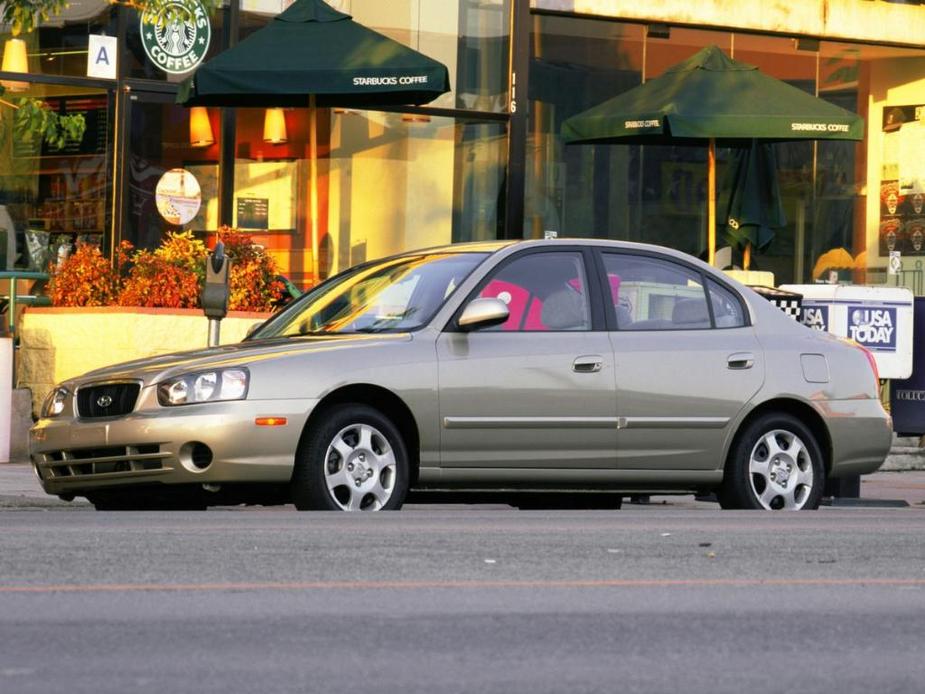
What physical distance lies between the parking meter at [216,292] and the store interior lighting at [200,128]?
5841 millimetres

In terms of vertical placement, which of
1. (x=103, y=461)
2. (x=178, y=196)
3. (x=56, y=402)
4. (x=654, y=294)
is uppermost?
(x=178, y=196)

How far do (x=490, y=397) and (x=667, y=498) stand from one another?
4.53m

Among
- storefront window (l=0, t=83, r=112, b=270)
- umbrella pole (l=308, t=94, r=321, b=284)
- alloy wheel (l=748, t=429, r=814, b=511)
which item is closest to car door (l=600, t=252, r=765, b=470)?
alloy wheel (l=748, t=429, r=814, b=511)

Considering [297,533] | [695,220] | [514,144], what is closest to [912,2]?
[695,220]

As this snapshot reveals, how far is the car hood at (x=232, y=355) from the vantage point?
10.2 meters

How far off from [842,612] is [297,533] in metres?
2.68

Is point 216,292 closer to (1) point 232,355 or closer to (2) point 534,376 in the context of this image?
(1) point 232,355

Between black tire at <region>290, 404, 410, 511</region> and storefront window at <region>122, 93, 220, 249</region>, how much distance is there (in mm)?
8484

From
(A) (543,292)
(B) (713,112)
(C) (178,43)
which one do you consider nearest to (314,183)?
(C) (178,43)

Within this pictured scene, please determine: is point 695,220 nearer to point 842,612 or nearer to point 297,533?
point 297,533

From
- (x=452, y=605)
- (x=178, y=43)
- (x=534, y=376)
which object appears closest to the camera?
(x=452, y=605)

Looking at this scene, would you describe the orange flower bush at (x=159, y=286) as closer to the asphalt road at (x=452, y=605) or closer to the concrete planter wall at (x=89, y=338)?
the concrete planter wall at (x=89, y=338)

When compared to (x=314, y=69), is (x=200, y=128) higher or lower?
lower

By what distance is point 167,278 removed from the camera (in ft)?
53.8
